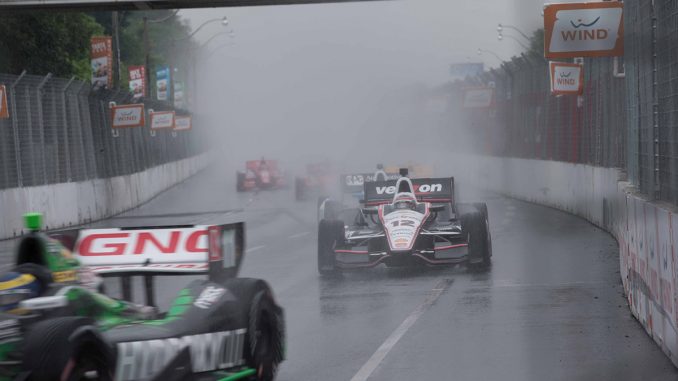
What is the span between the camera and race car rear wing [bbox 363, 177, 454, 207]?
20203mm

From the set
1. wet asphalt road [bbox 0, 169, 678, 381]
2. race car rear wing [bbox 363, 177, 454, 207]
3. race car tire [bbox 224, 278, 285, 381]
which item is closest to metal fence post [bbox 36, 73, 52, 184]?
wet asphalt road [bbox 0, 169, 678, 381]

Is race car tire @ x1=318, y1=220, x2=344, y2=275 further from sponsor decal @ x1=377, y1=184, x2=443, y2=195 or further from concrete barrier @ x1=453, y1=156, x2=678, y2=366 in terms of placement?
concrete barrier @ x1=453, y1=156, x2=678, y2=366

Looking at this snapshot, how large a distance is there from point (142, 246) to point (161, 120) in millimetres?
42705

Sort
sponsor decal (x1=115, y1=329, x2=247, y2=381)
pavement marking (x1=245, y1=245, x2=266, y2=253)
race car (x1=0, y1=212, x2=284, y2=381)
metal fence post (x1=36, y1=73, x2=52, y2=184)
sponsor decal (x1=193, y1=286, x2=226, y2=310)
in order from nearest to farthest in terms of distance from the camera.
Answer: race car (x1=0, y1=212, x2=284, y2=381), sponsor decal (x1=115, y1=329, x2=247, y2=381), sponsor decal (x1=193, y1=286, x2=226, y2=310), pavement marking (x1=245, y1=245, x2=266, y2=253), metal fence post (x1=36, y1=73, x2=52, y2=184)

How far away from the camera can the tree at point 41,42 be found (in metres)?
49.2

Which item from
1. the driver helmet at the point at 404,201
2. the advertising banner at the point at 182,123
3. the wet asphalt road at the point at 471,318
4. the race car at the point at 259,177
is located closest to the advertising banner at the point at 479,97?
the race car at the point at 259,177

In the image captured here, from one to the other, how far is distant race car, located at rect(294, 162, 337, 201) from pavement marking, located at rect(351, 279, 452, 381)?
95.8ft

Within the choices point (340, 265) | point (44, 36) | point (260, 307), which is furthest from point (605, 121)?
point (44, 36)

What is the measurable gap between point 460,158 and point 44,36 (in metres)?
22.3

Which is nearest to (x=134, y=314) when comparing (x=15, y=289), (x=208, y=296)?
(x=208, y=296)

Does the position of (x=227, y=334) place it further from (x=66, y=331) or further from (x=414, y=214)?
(x=414, y=214)

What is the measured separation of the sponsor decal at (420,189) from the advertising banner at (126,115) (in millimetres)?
21349

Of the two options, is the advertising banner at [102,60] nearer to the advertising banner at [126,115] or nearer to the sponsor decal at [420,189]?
the advertising banner at [126,115]

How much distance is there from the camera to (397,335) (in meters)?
11.9
